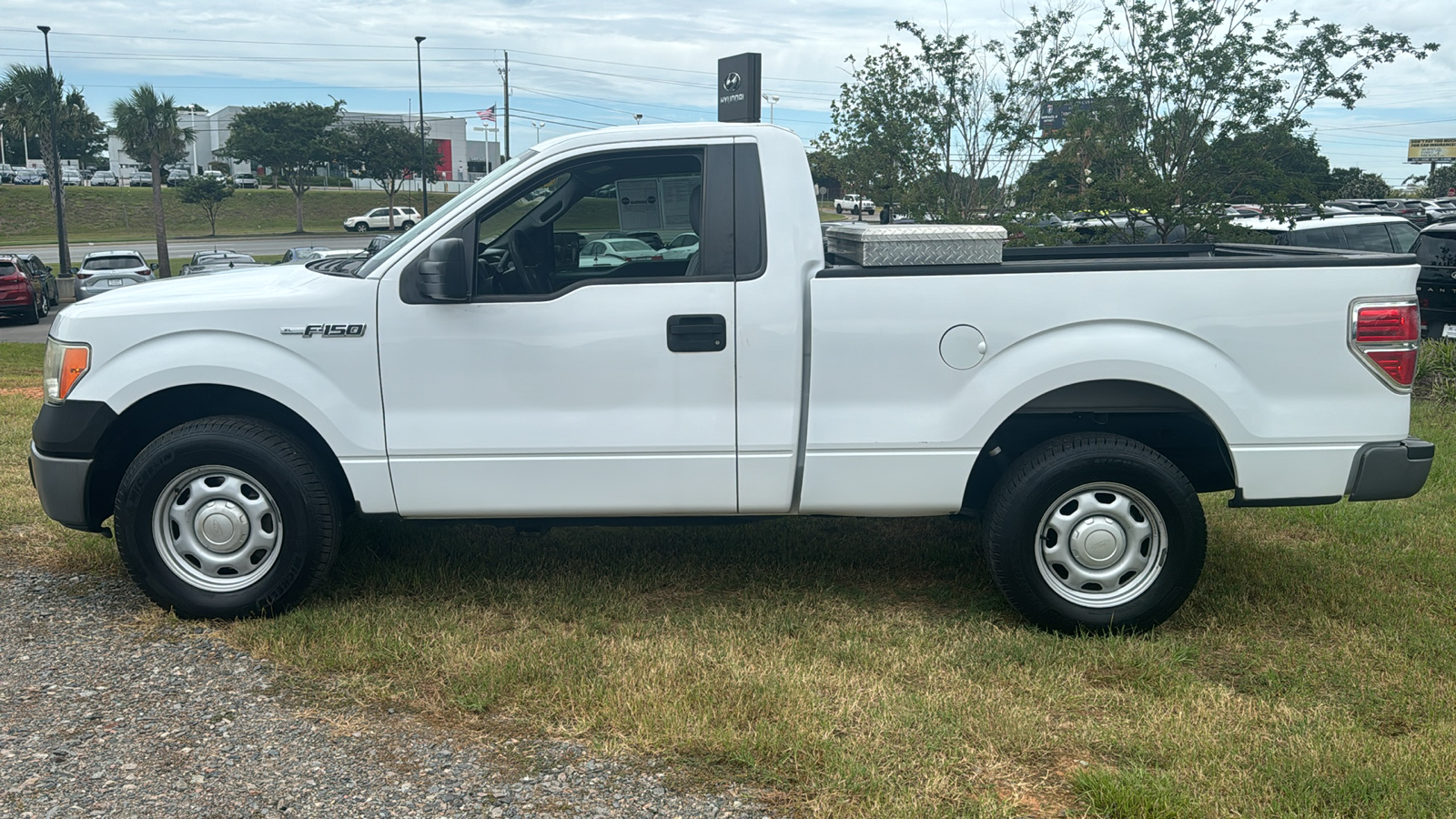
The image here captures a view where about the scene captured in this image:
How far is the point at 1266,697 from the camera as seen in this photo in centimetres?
417

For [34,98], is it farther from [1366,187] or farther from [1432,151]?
[1432,151]

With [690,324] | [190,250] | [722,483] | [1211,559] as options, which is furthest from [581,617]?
[190,250]

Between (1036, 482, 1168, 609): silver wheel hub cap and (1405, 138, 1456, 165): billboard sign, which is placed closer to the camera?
(1036, 482, 1168, 609): silver wheel hub cap

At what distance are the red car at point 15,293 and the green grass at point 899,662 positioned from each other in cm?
2119

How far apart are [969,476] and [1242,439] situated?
1.07 m

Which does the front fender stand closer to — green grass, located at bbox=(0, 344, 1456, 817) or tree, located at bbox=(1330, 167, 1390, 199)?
green grass, located at bbox=(0, 344, 1456, 817)

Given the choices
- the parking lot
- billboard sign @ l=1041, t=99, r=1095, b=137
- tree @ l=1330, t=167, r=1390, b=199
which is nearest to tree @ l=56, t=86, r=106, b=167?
the parking lot

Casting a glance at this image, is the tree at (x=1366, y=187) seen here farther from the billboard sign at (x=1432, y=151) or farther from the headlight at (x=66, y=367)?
the headlight at (x=66, y=367)

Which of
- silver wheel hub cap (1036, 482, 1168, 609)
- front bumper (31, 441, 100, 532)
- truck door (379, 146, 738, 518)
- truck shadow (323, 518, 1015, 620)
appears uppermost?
truck door (379, 146, 738, 518)

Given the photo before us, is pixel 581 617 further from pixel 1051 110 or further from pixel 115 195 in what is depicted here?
pixel 115 195

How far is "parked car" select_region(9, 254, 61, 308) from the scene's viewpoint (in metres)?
26.9

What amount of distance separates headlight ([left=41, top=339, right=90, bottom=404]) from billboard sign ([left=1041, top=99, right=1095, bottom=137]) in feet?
34.2

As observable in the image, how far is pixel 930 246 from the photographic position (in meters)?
4.68

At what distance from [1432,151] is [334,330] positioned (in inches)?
4464
